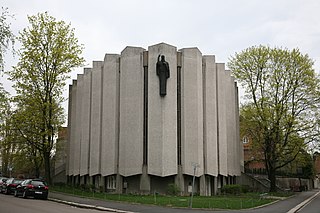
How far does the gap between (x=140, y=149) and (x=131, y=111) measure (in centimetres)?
363

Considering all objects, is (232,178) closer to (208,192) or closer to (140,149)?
(208,192)

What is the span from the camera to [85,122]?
42844 millimetres

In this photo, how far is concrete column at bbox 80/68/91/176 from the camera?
4141cm

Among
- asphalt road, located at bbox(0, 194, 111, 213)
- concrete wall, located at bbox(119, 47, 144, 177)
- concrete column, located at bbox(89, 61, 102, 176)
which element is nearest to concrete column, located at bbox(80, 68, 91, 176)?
concrete column, located at bbox(89, 61, 102, 176)

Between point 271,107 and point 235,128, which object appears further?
point 235,128

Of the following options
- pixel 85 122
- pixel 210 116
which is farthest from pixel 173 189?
pixel 85 122

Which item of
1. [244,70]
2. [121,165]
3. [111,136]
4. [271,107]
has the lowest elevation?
[121,165]

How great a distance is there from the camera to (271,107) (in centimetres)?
4031

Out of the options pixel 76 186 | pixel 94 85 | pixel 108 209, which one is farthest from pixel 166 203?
pixel 94 85

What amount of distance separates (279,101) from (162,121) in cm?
1363

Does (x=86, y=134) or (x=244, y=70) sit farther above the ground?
(x=244, y=70)

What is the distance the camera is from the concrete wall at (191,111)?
35.5 metres

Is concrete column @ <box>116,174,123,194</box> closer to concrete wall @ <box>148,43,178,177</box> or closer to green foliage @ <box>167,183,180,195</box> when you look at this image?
concrete wall @ <box>148,43,178,177</box>

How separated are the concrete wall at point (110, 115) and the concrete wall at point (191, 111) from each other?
253 inches
